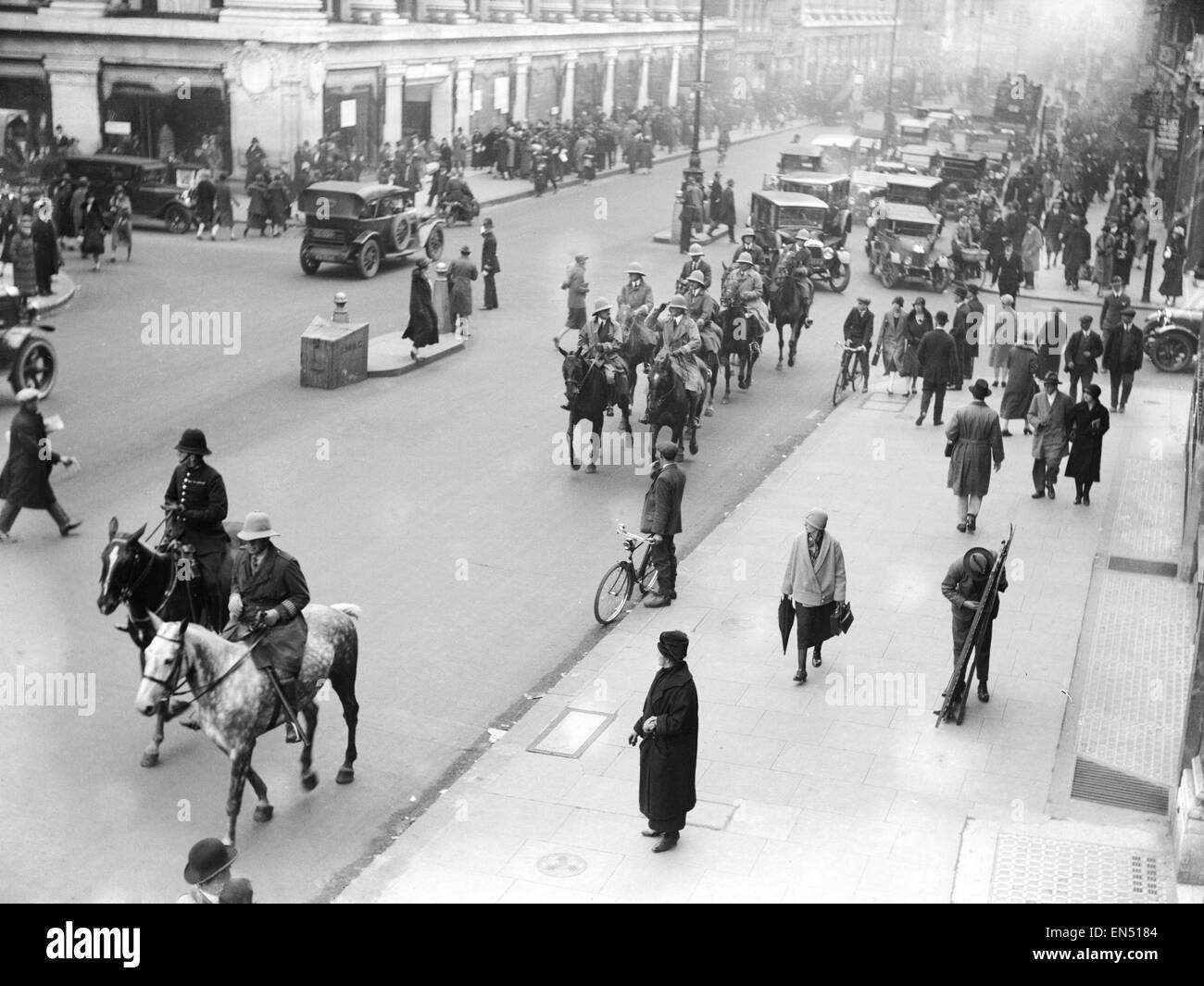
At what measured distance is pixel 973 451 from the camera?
16.7 metres

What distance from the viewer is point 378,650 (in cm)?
→ 1330

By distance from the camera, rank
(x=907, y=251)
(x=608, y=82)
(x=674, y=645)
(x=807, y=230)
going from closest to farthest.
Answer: (x=674, y=645) → (x=907, y=251) → (x=807, y=230) → (x=608, y=82)

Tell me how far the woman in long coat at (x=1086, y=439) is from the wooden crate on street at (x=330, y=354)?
10.1m

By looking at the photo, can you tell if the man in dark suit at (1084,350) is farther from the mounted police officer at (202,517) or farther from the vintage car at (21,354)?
the mounted police officer at (202,517)

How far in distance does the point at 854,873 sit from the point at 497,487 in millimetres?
9058

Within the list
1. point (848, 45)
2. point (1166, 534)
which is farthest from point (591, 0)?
point (1166, 534)

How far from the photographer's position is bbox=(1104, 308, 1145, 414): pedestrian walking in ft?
73.6

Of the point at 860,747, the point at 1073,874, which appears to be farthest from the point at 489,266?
the point at 1073,874

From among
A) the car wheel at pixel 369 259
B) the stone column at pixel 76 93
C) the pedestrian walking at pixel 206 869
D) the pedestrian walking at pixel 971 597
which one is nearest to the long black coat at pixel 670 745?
the pedestrian walking at pixel 971 597

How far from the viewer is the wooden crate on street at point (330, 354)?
2180 centimetres

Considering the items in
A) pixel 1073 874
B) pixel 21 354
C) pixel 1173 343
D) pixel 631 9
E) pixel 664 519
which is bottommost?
pixel 1073 874

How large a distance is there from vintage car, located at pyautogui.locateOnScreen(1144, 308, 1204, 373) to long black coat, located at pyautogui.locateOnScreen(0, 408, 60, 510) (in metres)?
18.5

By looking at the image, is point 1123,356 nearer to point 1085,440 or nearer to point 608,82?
point 1085,440

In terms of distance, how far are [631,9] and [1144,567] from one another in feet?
201
